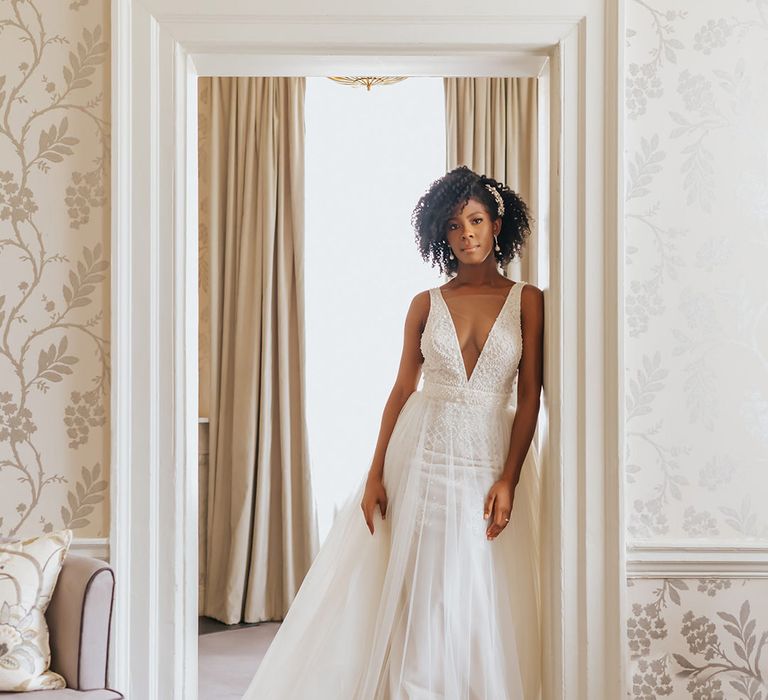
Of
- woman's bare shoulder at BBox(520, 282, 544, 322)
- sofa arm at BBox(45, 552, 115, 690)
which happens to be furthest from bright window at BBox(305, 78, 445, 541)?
sofa arm at BBox(45, 552, 115, 690)

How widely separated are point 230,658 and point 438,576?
157 cm

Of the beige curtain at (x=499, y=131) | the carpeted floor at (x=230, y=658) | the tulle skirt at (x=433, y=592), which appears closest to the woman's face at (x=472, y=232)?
the tulle skirt at (x=433, y=592)

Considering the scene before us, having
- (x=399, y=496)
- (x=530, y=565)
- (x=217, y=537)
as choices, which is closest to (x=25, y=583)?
(x=399, y=496)

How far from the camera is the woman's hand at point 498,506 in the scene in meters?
2.60

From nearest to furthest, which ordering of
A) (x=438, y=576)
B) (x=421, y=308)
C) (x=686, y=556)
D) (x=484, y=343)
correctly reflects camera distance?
(x=686, y=556) < (x=438, y=576) < (x=484, y=343) < (x=421, y=308)

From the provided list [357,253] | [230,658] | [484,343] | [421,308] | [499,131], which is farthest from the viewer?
[357,253]

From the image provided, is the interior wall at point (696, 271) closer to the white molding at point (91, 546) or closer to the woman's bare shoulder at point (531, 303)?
the woman's bare shoulder at point (531, 303)

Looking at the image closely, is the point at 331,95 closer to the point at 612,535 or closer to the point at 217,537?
the point at 217,537

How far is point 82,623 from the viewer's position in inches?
82.7

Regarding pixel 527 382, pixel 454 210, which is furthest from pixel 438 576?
pixel 454 210

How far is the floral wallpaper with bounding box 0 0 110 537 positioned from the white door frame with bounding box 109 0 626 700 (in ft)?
0.24

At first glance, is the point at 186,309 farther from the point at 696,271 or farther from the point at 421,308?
the point at 696,271

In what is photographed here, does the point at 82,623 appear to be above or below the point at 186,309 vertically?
below

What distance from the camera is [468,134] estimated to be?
423 cm
